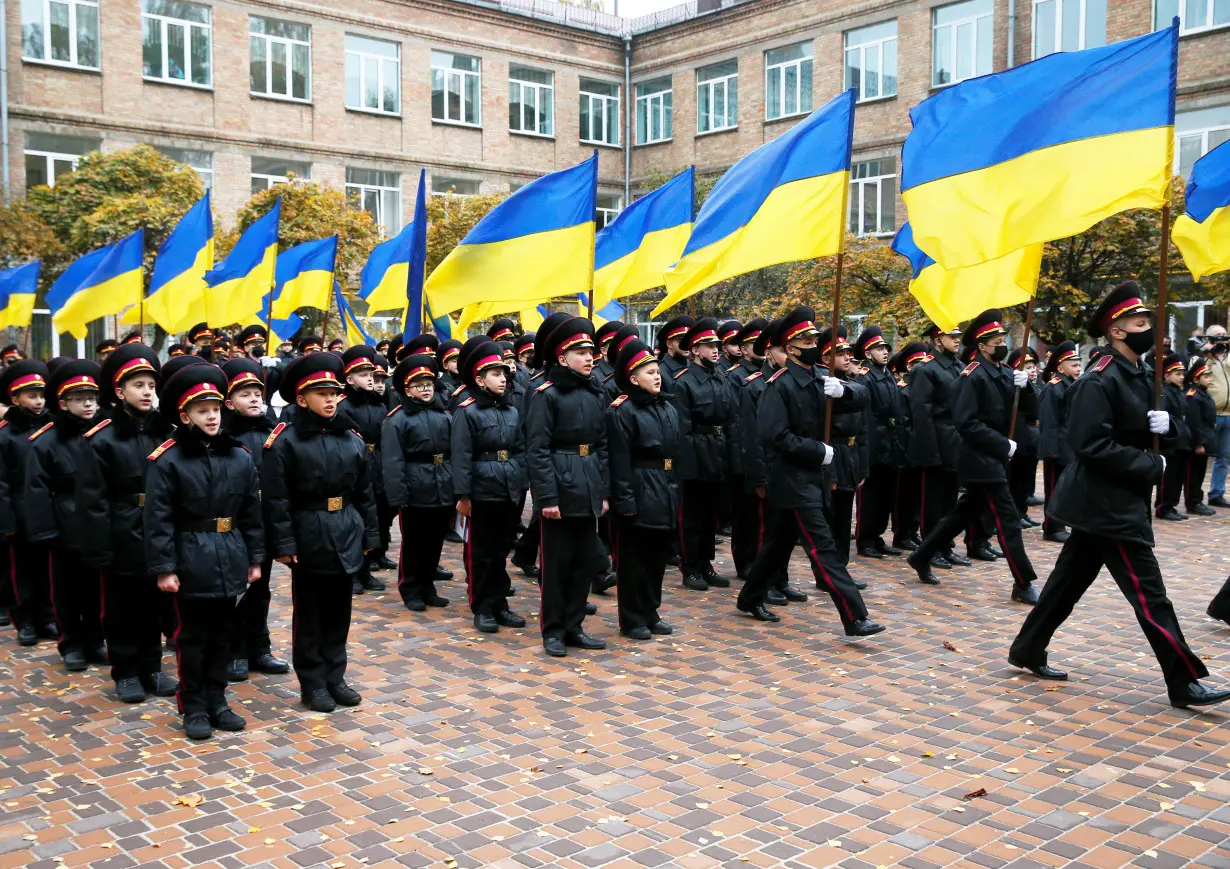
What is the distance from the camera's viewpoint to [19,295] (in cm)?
1627

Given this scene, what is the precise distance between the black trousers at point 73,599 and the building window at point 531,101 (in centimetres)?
3134

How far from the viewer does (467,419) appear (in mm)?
8820

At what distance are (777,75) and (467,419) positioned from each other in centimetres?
2933

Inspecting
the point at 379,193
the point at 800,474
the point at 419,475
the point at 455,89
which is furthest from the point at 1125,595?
the point at 455,89

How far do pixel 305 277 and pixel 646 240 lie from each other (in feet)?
17.7

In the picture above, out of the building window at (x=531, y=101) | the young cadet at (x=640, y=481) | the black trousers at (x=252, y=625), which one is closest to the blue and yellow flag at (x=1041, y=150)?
the young cadet at (x=640, y=481)

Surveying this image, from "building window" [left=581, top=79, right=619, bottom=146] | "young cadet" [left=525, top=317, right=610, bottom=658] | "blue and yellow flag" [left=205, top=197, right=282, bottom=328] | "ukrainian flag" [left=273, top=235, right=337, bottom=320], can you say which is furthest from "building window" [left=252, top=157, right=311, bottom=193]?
"young cadet" [left=525, top=317, right=610, bottom=658]

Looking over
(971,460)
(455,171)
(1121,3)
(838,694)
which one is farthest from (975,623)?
(455,171)

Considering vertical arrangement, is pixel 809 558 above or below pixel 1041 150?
below

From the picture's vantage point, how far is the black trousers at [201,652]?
20.8 feet

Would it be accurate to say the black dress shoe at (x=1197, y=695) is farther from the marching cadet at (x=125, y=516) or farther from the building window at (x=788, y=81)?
the building window at (x=788, y=81)

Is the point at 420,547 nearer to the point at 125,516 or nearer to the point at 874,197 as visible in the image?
the point at 125,516

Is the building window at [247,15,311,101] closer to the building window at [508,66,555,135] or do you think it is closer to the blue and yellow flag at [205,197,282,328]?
the building window at [508,66,555,135]

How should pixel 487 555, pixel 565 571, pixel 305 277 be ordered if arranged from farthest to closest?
pixel 305 277, pixel 487 555, pixel 565 571
